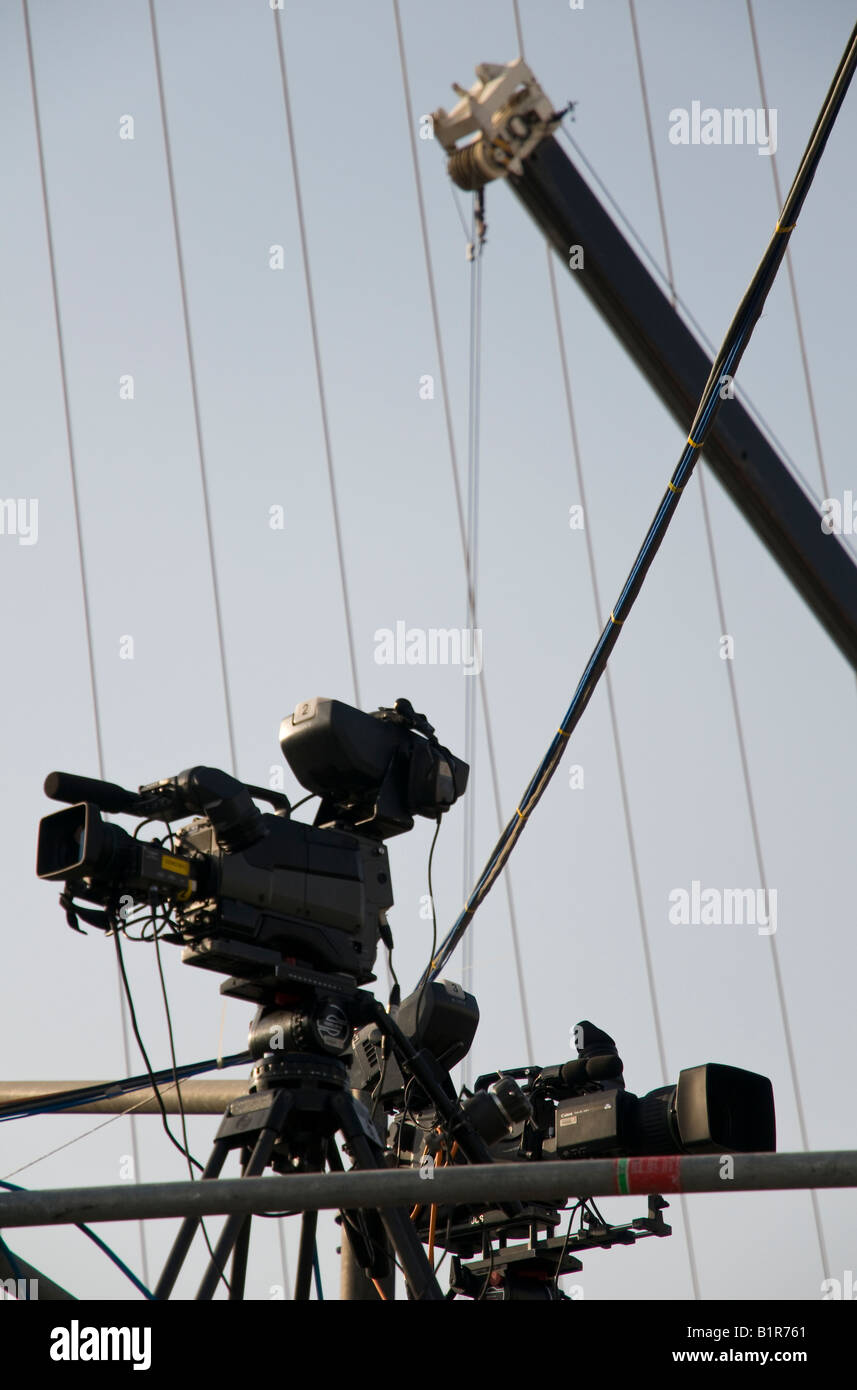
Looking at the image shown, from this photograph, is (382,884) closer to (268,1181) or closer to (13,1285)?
(13,1285)

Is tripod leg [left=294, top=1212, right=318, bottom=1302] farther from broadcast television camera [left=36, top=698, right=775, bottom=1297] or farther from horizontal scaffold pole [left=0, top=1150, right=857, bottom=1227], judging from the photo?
horizontal scaffold pole [left=0, top=1150, right=857, bottom=1227]

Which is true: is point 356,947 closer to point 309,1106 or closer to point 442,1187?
point 309,1106

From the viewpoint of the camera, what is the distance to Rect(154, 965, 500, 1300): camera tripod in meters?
2.41

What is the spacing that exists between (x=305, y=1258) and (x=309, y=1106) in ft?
0.89

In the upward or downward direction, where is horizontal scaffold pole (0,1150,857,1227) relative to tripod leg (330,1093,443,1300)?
upward

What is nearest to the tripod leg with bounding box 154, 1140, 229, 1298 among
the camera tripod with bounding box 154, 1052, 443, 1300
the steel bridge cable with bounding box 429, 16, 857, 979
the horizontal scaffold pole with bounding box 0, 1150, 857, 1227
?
the camera tripod with bounding box 154, 1052, 443, 1300

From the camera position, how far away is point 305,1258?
100.0 inches

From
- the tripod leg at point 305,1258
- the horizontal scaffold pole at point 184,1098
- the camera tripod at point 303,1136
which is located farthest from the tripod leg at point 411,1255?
the horizontal scaffold pole at point 184,1098

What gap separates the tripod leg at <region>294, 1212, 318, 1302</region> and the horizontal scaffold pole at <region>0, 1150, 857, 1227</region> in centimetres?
96

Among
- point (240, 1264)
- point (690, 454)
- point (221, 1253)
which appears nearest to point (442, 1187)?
point (221, 1253)

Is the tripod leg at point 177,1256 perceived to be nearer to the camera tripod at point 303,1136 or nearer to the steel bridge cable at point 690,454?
the camera tripod at point 303,1136

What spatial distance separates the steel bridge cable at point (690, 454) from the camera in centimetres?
507
